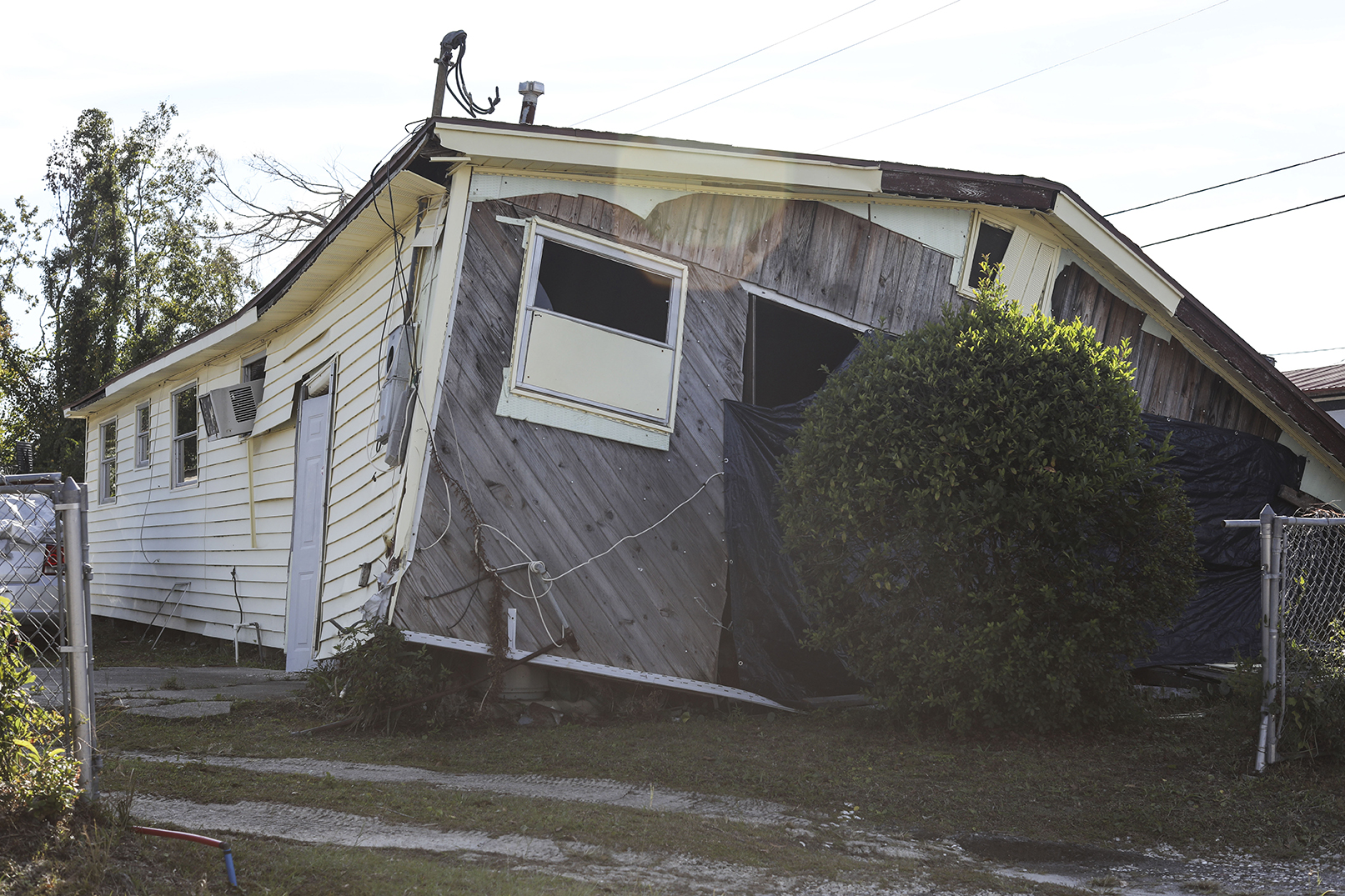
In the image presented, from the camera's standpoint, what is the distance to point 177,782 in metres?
4.82

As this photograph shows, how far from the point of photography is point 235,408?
37.2ft

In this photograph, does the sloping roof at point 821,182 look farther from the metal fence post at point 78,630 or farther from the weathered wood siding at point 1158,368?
the metal fence post at point 78,630

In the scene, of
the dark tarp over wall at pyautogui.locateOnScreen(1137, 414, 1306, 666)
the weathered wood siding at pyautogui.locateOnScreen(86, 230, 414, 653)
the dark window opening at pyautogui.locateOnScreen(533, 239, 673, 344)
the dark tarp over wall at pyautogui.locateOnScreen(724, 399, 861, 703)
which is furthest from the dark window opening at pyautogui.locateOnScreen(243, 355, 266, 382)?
the dark tarp over wall at pyautogui.locateOnScreen(1137, 414, 1306, 666)

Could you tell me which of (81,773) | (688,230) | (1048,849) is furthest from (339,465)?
(1048,849)

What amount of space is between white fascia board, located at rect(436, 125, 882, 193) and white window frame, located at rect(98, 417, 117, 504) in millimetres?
12345

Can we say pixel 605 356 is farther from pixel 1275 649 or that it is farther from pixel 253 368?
pixel 253 368

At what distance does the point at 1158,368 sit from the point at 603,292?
5.96 m

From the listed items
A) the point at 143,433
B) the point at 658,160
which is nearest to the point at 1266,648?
the point at 658,160

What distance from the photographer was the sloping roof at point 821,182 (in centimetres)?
684

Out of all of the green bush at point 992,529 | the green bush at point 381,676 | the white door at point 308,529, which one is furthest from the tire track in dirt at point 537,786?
the white door at point 308,529

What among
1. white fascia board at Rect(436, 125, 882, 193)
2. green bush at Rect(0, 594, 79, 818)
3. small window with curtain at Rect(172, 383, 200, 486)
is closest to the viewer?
green bush at Rect(0, 594, 79, 818)

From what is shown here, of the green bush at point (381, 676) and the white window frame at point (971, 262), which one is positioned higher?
the white window frame at point (971, 262)

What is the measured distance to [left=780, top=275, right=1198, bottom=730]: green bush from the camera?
20.2ft

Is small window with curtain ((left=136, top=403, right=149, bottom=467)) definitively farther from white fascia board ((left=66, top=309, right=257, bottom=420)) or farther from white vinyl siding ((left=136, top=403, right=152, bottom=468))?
white fascia board ((left=66, top=309, right=257, bottom=420))
